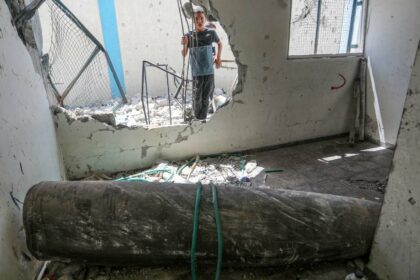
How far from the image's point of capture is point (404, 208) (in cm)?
126

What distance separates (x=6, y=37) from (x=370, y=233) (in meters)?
2.45

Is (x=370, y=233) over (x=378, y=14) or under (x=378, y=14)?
under

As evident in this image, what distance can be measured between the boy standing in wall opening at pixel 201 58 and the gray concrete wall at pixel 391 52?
198cm

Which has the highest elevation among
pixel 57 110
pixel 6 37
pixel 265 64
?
pixel 6 37

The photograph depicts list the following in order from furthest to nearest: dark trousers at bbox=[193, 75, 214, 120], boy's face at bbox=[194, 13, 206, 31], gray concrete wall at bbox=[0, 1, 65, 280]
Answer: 1. dark trousers at bbox=[193, 75, 214, 120]
2. boy's face at bbox=[194, 13, 206, 31]
3. gray concrete wall at bbox=[0, 1, 65, 280]

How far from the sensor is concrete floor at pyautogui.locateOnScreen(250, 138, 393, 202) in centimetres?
271

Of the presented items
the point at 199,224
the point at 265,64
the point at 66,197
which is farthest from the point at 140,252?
the point at 265,64

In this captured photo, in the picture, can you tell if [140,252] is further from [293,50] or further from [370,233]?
[293,50]

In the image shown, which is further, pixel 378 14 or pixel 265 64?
pixel 378 14

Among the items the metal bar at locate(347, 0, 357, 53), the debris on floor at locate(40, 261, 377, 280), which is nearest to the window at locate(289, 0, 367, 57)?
the metal bar at locate(347, 0, 357, 53)

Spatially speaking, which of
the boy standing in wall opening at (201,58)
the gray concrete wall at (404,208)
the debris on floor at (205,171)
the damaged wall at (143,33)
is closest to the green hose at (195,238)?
the gray concrete wall at (404,208)

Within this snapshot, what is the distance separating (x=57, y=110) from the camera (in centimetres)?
253

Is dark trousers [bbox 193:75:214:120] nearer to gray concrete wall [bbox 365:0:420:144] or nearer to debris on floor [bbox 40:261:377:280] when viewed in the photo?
gray concrete wall [bbox 365:0:420:144]

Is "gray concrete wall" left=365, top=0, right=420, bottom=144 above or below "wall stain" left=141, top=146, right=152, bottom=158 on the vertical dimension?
above
